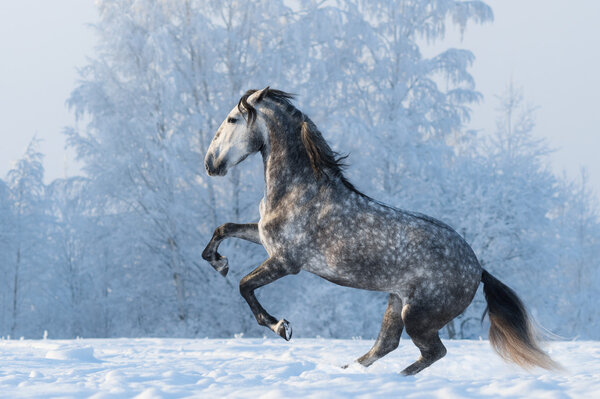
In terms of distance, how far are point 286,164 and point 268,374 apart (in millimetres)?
1466

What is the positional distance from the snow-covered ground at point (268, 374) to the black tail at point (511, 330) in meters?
0.14

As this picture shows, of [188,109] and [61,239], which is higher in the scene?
[188,109]

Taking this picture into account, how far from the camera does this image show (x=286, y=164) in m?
4.34

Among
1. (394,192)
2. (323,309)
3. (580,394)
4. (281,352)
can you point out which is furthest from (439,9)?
(580,394)

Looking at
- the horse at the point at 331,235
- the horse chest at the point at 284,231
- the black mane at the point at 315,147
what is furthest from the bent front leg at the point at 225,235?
the black mane at the point at 315,147

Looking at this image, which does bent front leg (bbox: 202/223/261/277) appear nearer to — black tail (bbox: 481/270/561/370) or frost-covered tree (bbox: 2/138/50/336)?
black tail (bbox: 481/270/561/370)

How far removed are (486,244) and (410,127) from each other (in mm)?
4525

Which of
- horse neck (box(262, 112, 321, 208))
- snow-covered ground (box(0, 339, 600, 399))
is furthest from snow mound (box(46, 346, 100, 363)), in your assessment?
horse neck (box(262, 112, 321, 208))

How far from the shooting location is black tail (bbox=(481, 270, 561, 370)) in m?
4.58

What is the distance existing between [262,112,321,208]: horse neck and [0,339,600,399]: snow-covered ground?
1252mm

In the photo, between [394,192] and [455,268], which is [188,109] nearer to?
[394,192]

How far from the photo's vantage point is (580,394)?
126 inches

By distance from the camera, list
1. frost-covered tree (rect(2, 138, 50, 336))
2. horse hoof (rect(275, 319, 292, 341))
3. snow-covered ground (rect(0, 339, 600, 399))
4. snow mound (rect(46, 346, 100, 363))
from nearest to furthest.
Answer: snow-covered ground (rect(0, 339, 600, 399)), horse hoof (rect(275, 319, 292, 341)), snow mound (rect(46, 346, 100, 363)), frost-covered tree (rect(2, 138, 50, 336))

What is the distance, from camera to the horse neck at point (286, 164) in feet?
14.2
